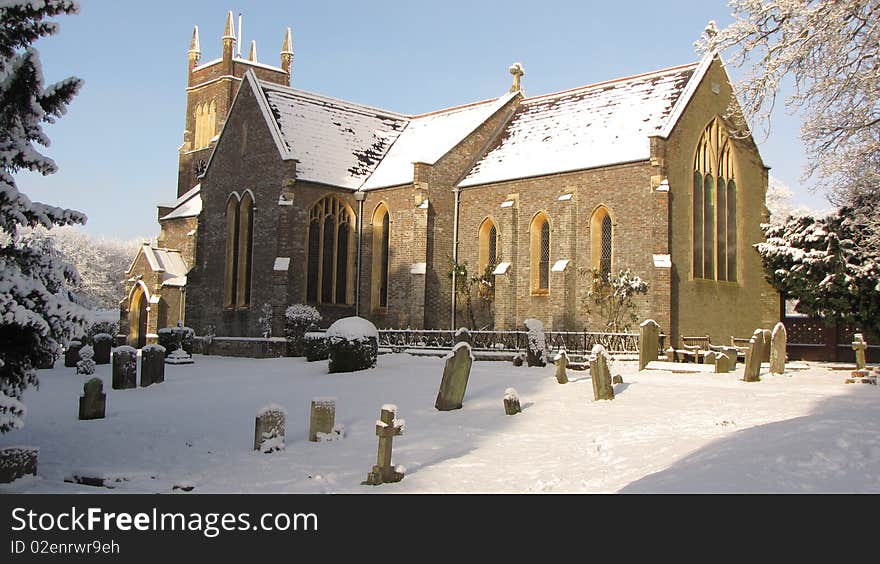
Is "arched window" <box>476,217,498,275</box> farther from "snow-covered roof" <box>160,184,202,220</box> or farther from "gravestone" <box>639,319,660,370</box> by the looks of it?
"snow-covered roof" <box>160,184,202,220</box>

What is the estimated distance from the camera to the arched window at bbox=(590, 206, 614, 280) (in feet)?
99.9

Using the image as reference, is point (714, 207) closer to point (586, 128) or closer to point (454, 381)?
point (586, 128)

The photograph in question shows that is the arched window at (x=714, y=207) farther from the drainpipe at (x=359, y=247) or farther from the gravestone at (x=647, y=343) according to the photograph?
the drainpipe at (x=359, y=247)


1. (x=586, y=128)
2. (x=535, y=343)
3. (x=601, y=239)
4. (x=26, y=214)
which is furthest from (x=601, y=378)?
(x=586, y=128)

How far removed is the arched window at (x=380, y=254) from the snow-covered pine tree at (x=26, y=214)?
26368 mm

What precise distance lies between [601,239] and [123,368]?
17933mm

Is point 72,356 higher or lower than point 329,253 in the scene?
lower

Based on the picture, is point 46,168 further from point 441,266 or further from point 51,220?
point 441,266

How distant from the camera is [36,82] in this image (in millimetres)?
9789

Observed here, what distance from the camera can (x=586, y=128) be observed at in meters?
33.4

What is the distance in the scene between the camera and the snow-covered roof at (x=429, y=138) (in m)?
36.4
